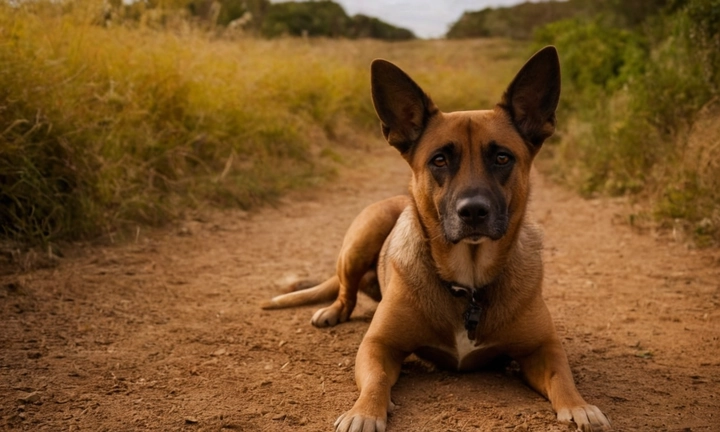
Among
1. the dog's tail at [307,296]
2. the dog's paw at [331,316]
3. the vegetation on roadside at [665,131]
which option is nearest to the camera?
the dog's paw at [331,316]

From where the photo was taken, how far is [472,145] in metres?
3.55

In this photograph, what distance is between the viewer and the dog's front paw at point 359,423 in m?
2.95

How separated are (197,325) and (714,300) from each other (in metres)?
3.68

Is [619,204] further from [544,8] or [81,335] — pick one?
[544,8]

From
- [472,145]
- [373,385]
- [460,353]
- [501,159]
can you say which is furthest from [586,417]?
[472,145]

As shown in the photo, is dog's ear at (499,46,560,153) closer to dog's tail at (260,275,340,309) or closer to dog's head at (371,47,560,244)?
dog's head at (371,47,560,244)

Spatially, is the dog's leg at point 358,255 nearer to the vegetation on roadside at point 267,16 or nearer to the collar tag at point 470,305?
the collar tag at point 470,305

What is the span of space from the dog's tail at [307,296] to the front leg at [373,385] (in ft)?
5.22

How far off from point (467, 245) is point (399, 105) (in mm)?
893

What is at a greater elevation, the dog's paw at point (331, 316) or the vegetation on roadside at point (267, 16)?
the vegetation on roadside at point (267, 16)

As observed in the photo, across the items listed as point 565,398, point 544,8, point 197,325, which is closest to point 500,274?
point 565,398

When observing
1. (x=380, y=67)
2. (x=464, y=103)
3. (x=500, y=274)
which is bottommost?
(x=464, y=103)

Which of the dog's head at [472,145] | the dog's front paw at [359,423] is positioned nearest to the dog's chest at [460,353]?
the dog's head at [472,145]

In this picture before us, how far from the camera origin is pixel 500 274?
3627mm
